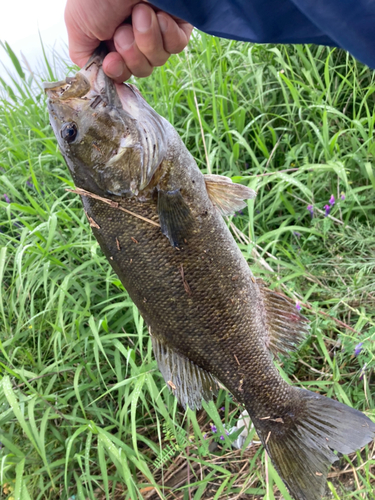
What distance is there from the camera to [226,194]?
1.62m

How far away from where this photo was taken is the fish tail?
5.04 ft

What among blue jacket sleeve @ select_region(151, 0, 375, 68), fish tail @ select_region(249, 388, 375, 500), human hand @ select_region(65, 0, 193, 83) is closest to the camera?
blue jacket sleeve @ select_region(151, 0, 375, 68)

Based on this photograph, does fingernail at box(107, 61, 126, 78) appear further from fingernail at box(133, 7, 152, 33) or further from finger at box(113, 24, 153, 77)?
fingernail at box(133, 7, 152, 33)

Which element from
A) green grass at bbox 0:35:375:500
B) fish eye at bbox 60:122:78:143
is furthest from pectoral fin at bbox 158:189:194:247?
green grass at bbox 0:35:375:500

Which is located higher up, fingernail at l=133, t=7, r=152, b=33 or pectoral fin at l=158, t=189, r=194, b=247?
fingernail at l=133, t=7, r=152, b=33

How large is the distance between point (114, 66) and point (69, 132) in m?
0.32

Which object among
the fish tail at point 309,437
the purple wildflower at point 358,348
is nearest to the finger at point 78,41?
the fish tail at point 309,437

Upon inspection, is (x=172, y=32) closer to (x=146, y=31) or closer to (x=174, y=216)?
(x=146, y=31)

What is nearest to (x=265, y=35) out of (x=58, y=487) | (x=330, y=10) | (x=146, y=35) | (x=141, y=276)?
(x=330, y=10)

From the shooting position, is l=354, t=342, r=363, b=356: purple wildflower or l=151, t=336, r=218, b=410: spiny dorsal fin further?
l=354, t=342, r=363, b=356: purple wildflower

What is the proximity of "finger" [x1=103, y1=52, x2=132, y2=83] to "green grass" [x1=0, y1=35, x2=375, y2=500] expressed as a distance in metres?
1.20

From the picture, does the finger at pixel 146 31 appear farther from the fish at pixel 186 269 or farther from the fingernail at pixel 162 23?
the fish at pixel 186 269

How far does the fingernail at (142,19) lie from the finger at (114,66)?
0.12m

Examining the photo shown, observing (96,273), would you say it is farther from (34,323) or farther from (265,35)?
(265,35)
